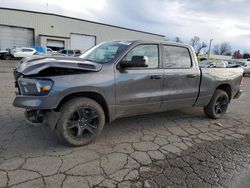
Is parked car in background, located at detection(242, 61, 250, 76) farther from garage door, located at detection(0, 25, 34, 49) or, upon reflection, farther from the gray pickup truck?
garage door, located at detection(0, 25, 34, 49)

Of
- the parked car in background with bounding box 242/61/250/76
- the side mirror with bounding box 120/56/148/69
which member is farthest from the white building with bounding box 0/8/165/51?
the side mirror with bounding box 120/56/148/69

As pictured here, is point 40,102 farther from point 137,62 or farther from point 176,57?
point 176,57

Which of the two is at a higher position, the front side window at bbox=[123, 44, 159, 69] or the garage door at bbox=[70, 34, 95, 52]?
the garage door at bbox=[70, 34, 95, 52]

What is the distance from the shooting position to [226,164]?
3.74 metres

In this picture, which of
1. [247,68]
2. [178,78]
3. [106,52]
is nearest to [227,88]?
[178,78]

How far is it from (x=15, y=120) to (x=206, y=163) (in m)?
3.92

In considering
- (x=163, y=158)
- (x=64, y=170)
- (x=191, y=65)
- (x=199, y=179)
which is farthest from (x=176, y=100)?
(x=64, y=170)

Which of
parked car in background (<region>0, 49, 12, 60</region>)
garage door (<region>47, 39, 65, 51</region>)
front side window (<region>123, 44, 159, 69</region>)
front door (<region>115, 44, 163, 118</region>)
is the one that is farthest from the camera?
garage door (<region>47, 39, 65, 51</region>)

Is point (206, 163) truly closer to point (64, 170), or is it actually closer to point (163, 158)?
point (163, 158)

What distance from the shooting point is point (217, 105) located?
241 inches

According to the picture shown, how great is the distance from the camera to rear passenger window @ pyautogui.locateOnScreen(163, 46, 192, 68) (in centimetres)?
491

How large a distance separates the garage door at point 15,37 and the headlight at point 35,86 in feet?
124

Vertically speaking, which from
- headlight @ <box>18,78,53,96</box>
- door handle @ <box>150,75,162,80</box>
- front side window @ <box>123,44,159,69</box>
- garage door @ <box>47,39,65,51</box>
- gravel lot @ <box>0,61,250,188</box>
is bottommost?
gravel lot @ <box>0,61,250,188</box>

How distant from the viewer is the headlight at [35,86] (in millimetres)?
3562
